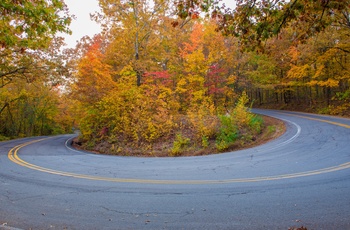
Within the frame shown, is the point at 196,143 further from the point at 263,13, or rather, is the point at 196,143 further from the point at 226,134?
the point at 263,13

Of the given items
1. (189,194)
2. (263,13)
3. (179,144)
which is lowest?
(189,194)

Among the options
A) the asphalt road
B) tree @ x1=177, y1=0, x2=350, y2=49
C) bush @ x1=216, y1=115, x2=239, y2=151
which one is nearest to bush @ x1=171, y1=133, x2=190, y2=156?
bush @ x1=216, y1=115, x2=239, y2=151

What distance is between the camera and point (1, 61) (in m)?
16.9

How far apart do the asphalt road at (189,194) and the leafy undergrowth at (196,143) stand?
3977mm

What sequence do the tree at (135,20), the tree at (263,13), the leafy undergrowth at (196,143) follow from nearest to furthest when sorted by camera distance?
the tree at (263,13), the leafy undergrowth at (196,143), the tree at (135,20)

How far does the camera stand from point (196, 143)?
47.8 feet

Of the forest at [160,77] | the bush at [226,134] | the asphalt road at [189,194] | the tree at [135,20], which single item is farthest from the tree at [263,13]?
the tree at [135,20]

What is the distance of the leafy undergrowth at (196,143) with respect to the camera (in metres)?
13.5

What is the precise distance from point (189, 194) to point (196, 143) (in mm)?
8866

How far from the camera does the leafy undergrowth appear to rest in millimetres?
13547

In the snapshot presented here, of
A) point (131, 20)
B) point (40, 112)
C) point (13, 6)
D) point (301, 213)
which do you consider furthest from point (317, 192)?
point (40, 112)

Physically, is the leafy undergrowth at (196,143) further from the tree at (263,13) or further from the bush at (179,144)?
the tree at (263,13)

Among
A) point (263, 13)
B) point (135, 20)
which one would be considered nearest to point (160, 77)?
point (135, 20)

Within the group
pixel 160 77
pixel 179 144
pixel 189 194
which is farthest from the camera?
pixel 160 77
